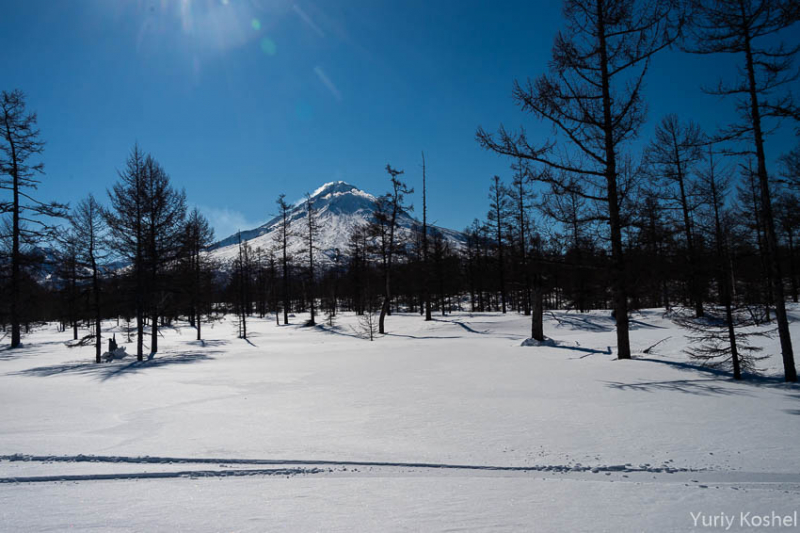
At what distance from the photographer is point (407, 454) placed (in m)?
4.36

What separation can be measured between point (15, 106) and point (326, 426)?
29.7 m

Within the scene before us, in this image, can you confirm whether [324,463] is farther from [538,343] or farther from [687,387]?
[538,343]

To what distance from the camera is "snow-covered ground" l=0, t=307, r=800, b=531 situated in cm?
299

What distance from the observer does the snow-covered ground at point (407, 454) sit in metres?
2.99

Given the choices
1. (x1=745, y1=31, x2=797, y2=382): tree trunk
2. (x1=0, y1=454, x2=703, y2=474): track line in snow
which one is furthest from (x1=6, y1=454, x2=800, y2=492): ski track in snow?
(x1=745, y1=31, x2=797, y2=382): tree trunk

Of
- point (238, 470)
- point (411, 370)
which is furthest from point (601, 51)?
point (238, 470)

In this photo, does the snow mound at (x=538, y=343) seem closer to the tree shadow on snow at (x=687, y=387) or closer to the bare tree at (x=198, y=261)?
the tree shadow on snow at (x=687, y=387)

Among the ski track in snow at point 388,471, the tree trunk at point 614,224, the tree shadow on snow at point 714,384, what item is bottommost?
the tree shadow on snow at point 714,384

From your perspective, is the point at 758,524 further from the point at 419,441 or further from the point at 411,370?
the point at 411,370

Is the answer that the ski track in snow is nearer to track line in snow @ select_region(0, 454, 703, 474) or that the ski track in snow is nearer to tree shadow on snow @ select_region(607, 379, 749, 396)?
track line in snow @ select_region(0, 454, 703, 474)

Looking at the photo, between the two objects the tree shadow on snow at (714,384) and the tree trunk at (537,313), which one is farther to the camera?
the tree trunk at (537,313)

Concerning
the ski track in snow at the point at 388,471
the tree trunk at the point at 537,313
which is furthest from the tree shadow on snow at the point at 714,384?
the tree trunk at the point at 537,313

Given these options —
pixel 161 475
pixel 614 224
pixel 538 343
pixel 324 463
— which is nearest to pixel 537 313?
pixel 538 343

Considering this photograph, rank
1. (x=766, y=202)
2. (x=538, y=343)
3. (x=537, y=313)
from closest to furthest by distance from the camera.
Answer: (x=766, y=202) < (x=538, y=343) < (x=537, y=313)
